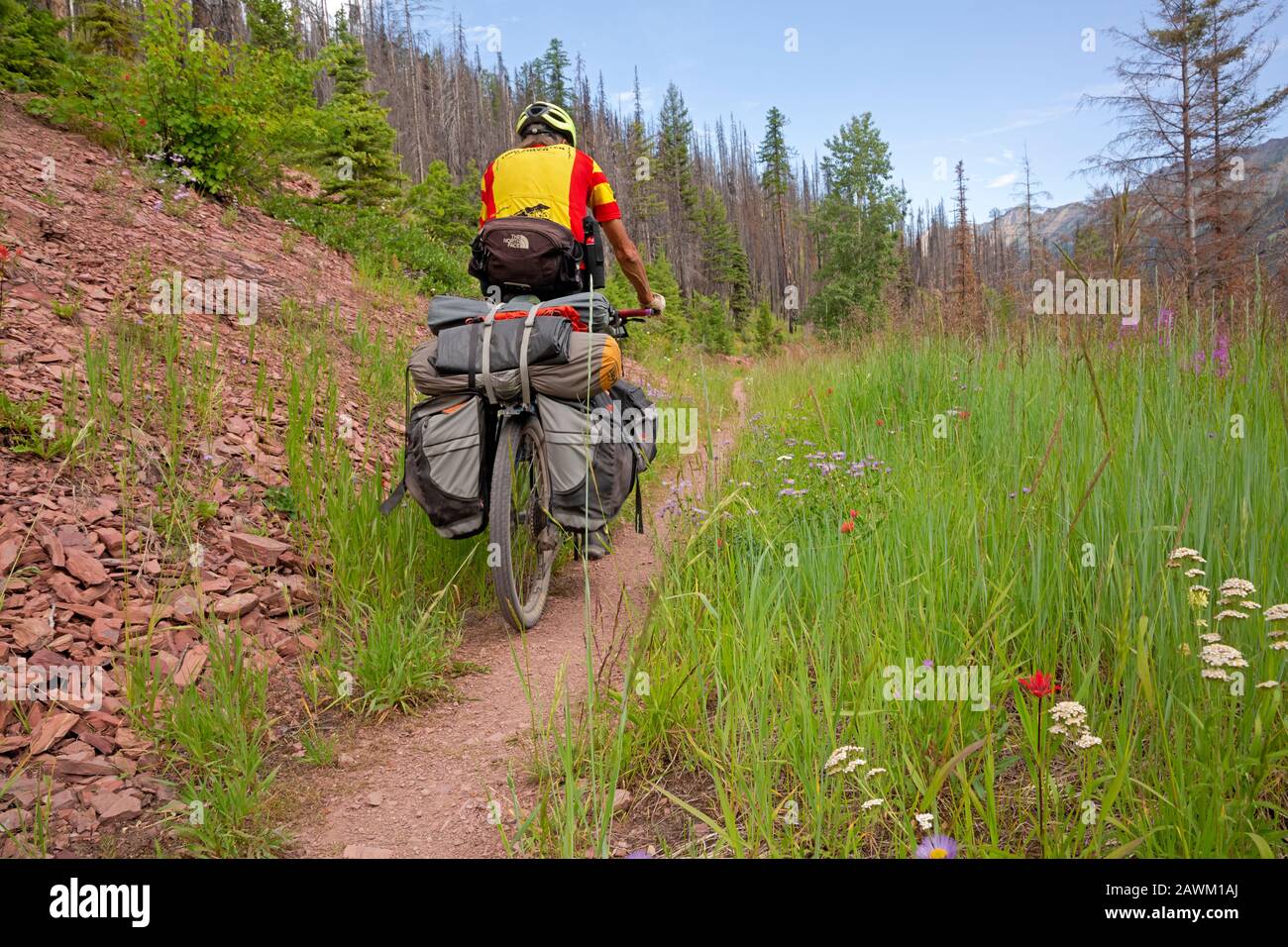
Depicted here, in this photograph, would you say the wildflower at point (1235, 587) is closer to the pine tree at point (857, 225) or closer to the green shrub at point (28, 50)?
the green shrub at point (28, 50)

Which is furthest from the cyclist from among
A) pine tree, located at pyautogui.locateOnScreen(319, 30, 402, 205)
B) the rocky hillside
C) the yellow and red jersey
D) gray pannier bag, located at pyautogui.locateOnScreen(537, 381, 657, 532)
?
pine tree, located at pyautogui.locateOnScreen(319, 30, 402, 205)

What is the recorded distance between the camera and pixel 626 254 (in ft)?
14.5

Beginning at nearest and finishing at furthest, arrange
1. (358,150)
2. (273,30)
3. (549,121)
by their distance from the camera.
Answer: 1. (549,121)
2. (358,150)
3. (273,30)

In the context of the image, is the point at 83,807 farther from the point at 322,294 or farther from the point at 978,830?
the point at 322,294

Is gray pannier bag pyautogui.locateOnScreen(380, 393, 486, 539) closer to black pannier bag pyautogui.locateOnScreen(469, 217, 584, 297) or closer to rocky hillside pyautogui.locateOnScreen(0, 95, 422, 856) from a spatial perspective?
rocky hillside pyautogui.locateOnScreen(0, 95, 422, 856)

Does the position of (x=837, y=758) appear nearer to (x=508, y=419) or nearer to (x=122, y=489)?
(x=508, y=419)

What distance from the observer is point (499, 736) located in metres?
2.74

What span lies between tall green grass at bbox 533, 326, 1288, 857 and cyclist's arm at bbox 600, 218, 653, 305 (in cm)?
192

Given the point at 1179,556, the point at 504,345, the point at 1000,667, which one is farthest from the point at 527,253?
the point at 1179,556

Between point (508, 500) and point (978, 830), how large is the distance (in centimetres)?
254

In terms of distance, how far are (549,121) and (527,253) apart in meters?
0.96

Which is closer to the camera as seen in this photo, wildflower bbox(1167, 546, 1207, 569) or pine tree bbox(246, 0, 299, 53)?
wildflower bbox(1167, 546, 1207, 569)

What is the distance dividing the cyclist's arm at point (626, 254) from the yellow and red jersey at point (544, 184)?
22 centimetres

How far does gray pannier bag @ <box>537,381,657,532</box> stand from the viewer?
137 inches
